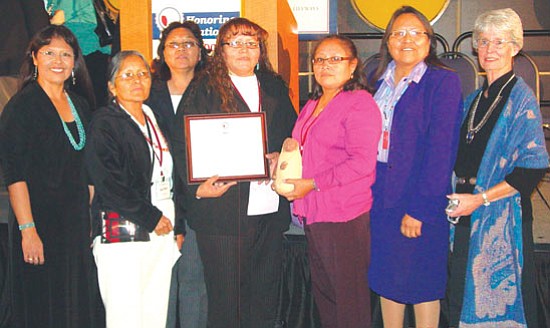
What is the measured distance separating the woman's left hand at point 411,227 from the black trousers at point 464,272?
0.29 meters

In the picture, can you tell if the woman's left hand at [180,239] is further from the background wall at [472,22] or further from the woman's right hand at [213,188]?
the background wall at [472,22]

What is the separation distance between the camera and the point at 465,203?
2.80 meters

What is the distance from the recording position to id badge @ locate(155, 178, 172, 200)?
9.39 ft

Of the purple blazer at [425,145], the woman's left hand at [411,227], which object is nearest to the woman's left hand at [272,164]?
the purple blazer at [425,145]

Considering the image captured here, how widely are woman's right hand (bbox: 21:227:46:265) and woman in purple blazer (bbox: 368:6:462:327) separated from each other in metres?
1.72

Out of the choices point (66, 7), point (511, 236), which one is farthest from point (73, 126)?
point (511, 236)

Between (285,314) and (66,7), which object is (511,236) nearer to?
(285,314)

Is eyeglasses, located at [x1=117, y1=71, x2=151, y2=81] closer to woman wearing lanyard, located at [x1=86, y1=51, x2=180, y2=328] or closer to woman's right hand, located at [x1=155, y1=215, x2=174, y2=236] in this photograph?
woman wearing lanyard, located at [x1=86, y1=51, x2=180, y2=328]

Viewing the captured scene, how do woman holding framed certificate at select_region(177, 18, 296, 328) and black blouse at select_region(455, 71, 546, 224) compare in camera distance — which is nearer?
black blouse at select_region(455, 71, 546, 224)

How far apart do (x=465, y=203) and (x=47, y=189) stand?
2.13 meters

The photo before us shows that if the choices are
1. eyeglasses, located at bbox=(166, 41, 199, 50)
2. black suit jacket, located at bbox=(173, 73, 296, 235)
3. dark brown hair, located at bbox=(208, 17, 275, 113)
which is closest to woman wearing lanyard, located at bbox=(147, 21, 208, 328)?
eyeglasses, located at bbox=(166, 41, 199, 50)

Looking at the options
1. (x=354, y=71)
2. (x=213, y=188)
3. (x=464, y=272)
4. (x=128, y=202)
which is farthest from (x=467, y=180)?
(x=128, y=202)

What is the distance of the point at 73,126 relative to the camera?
3.05 m

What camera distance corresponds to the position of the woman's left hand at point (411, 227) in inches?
111
